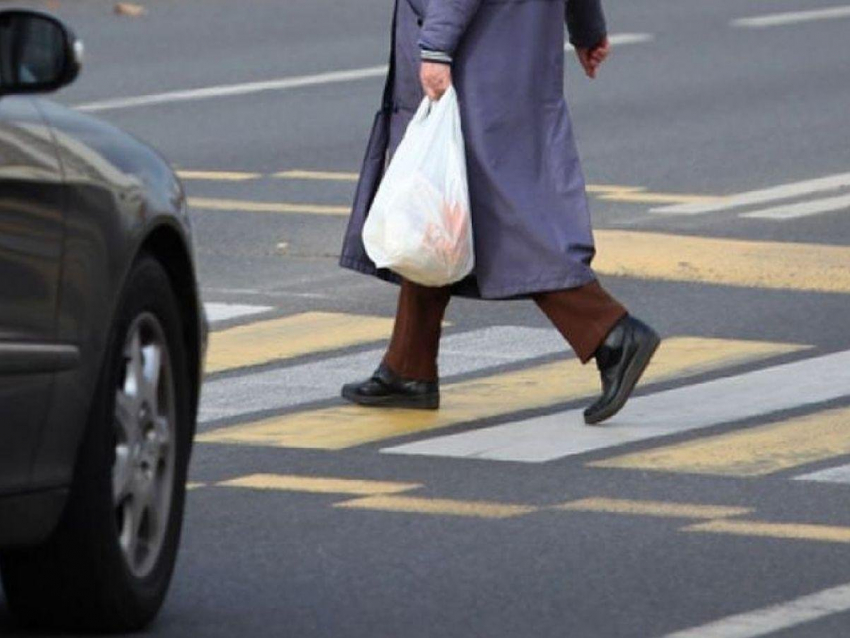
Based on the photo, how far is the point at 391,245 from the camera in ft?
30.7

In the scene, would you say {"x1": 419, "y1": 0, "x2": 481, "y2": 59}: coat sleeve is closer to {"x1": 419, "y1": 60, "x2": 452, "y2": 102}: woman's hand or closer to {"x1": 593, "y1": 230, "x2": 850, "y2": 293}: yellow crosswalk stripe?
{"x1": 419, "y1": 60, "x2": 452, "y2": 102}: woman's hand

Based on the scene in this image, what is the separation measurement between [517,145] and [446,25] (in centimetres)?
41

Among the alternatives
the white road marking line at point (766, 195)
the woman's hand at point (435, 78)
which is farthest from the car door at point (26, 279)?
the white road marking line at point (766, 195)

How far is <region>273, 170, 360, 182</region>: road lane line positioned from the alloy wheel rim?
28.0 ft

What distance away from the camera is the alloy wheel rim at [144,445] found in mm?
6621

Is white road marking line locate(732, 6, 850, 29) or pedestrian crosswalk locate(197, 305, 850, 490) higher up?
pedestrian crosswalk locate(197, 305, 850, 490)

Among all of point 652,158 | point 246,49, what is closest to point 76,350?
point 652,158

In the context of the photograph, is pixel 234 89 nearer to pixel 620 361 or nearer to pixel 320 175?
pixel 320 175

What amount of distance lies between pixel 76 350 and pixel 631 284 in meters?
6.12

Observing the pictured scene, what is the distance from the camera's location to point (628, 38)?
22.3 m

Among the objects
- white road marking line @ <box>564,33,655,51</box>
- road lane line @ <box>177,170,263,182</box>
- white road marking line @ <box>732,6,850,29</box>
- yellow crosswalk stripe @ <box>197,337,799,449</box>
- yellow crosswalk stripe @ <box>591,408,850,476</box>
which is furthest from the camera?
white road marking line @ <box>732,6,850,29</box>

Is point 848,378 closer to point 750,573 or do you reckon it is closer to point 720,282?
point 720,282

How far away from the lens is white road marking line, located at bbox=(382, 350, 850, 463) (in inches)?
356

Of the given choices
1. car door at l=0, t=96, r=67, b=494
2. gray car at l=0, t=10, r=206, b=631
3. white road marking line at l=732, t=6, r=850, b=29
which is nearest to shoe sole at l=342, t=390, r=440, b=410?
gray car at l=0, t=10, r=206, b=631
